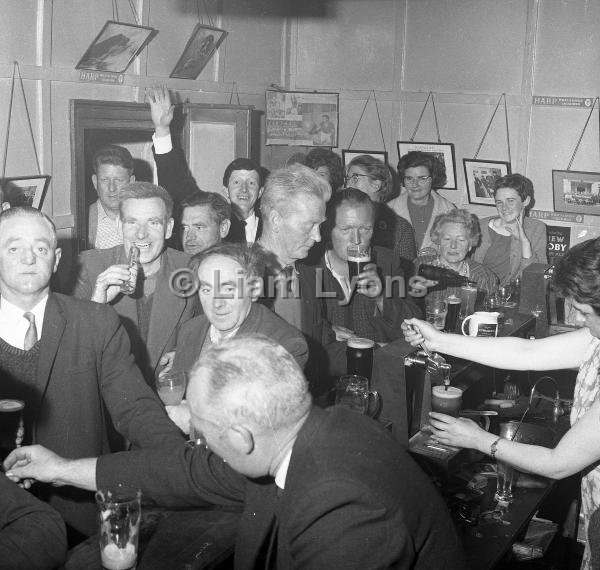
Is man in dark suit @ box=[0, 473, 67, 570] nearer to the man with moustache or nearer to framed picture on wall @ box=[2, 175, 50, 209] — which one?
the man with moustache

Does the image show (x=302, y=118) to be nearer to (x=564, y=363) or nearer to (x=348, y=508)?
(x=564, y=363)

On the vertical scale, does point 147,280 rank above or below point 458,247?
below

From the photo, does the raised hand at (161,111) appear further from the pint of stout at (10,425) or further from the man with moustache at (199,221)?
the pint of stout at (10,425)

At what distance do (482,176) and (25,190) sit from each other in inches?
Answer: 194

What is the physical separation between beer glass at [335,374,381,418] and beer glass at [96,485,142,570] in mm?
1242

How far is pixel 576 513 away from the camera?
4.08m

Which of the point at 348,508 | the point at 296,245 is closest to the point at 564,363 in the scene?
the point at 296,245

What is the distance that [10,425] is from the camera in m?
2.29

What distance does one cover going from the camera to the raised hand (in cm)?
592

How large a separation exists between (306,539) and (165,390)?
147 centimetres

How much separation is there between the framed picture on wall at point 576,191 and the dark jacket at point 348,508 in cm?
648

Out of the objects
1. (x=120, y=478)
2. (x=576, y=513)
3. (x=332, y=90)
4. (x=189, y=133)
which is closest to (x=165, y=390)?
(x=120, y=478)

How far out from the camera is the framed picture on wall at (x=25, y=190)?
17.1 feet

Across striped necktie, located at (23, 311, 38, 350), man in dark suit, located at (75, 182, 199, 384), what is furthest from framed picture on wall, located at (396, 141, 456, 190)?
striped necktie, located at (23, 311, 38, 350)
